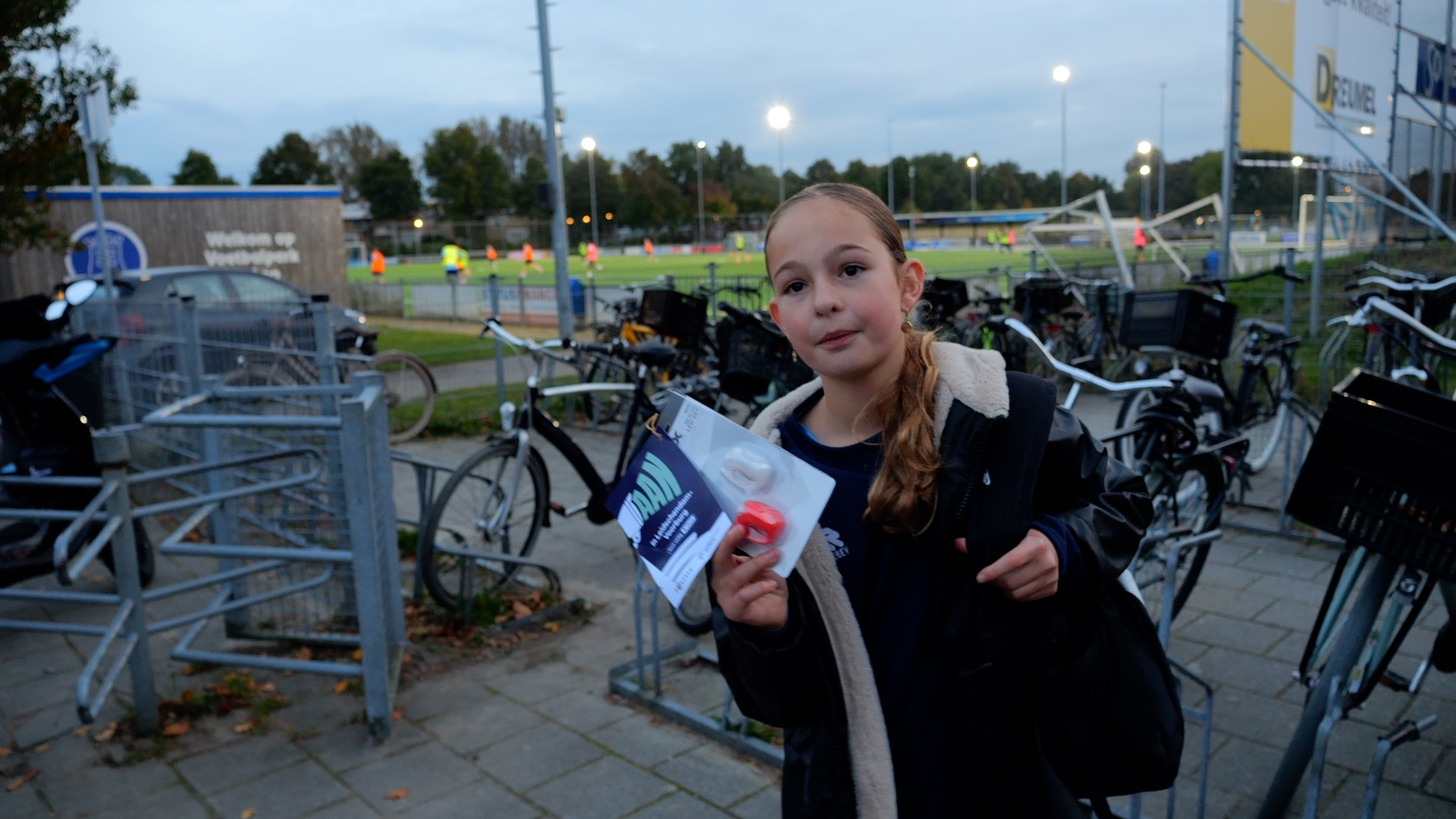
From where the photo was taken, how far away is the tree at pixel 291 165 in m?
82.5

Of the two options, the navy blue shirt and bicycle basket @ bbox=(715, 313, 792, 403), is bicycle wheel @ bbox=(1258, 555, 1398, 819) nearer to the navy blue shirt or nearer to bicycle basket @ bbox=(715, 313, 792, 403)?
the navy blue shirt

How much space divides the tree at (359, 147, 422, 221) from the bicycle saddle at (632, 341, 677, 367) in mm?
82537

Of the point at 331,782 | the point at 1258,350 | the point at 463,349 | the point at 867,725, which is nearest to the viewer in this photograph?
the point at 867,725

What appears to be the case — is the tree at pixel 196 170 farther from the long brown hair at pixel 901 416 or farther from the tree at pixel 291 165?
the long brown hair at pixel 901 416

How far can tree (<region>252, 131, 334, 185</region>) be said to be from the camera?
8250 centimetres

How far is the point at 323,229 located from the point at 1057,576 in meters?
27.5

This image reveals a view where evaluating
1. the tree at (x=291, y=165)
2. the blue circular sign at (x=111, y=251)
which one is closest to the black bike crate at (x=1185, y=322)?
the blue circular sign at (x=111, y=251)

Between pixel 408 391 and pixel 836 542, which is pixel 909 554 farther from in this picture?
pixel 408 391

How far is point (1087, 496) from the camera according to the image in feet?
4.98

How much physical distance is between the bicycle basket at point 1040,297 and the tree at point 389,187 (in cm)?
7918

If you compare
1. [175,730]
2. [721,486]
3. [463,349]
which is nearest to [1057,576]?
[721,486]

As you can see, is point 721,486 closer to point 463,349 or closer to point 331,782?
point 331,782

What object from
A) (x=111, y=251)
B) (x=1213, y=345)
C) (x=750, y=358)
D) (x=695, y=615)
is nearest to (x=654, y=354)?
(x=750, y=358)

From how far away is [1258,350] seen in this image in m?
6.49
